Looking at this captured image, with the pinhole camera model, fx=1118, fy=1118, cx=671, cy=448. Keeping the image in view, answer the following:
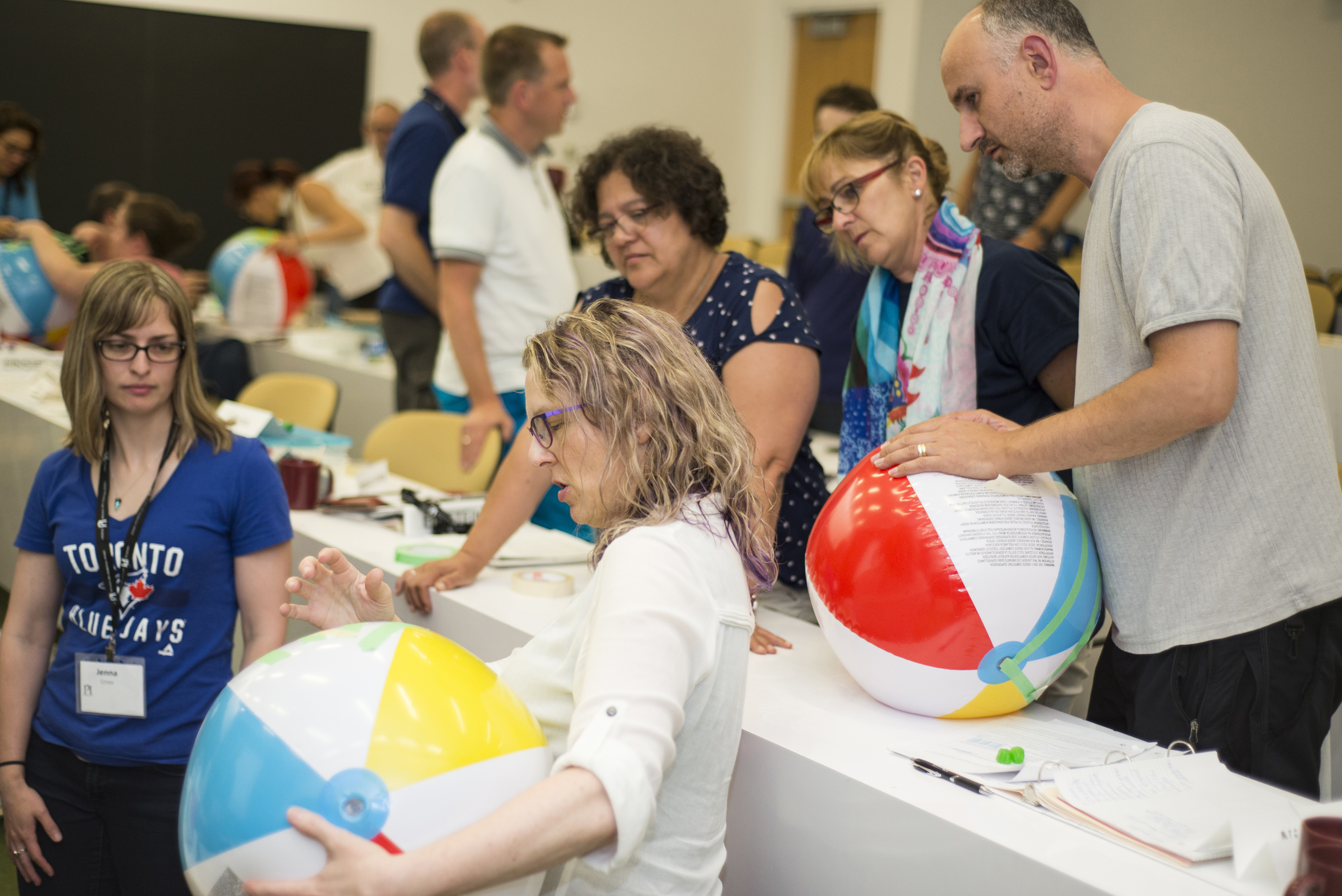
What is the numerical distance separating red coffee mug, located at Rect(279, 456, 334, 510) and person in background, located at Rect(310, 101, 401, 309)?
3.45 m

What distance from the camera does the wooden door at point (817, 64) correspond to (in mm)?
8031

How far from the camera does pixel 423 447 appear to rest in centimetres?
341

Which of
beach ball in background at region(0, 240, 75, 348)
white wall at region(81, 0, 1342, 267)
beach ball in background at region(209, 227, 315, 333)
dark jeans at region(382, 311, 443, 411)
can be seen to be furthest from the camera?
beach ball in background at region(209, 227, 315, 333)

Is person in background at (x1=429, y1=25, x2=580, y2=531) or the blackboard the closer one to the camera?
person in background at (x1=429, y1=25, x2=580, y2=531)

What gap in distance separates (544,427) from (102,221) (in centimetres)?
488

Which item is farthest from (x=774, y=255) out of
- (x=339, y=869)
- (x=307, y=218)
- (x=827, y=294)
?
(x=339, y=869)

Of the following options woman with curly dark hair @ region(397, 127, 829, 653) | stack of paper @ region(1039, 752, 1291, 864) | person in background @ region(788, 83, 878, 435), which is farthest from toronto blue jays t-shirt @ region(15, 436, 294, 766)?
person in background @ region(788, 83, 878, 435)

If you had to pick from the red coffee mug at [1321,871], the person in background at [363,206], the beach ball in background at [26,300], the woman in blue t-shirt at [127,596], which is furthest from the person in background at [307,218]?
the red coffee mug at [1321,871]

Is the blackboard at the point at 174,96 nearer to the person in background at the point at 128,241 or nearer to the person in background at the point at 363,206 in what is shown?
the person in background at the point at 363,206

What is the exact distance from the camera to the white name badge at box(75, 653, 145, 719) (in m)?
1.77

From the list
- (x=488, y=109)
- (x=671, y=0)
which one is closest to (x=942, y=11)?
(x=488, y=109)

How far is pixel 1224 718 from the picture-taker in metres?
1.50

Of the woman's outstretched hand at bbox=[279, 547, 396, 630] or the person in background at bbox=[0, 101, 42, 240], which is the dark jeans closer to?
the person in background at bbox=[0, 101, 42, 240]

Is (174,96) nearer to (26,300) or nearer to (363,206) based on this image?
(363,206)
